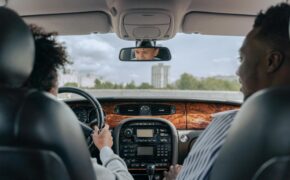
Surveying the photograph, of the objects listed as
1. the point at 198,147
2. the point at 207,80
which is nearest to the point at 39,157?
the point at 198,147

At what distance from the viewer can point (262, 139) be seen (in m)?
1.68

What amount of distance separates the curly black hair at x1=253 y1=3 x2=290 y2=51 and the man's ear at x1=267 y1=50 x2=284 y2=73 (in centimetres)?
3

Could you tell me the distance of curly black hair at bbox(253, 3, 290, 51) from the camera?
1.95 meters

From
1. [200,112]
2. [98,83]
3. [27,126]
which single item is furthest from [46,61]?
[98,83]

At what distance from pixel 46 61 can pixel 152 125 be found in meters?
3.04

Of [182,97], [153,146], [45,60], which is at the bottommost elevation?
[153,146]

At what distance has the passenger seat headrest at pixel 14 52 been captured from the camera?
1.70 m

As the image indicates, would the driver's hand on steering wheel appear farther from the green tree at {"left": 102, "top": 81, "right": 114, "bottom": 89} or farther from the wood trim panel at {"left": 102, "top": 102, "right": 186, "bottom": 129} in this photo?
the green tree at {"left": 102, "top": 81, "right": 114, "bottom": 89}

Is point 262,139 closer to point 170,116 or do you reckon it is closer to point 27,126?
point 27,126

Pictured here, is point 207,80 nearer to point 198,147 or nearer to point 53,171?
point 198,147

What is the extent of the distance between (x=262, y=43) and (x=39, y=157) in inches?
39.8

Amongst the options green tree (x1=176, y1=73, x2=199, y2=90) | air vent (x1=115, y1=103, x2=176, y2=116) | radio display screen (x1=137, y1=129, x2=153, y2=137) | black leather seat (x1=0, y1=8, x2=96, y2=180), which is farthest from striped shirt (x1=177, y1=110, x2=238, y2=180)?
green tree (x1=176, y1=73, x2=199, y2=90)

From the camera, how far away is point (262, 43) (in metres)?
2.02

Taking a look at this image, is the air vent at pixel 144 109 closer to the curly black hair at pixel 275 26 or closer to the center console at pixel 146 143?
the center console at pixel 146 143
